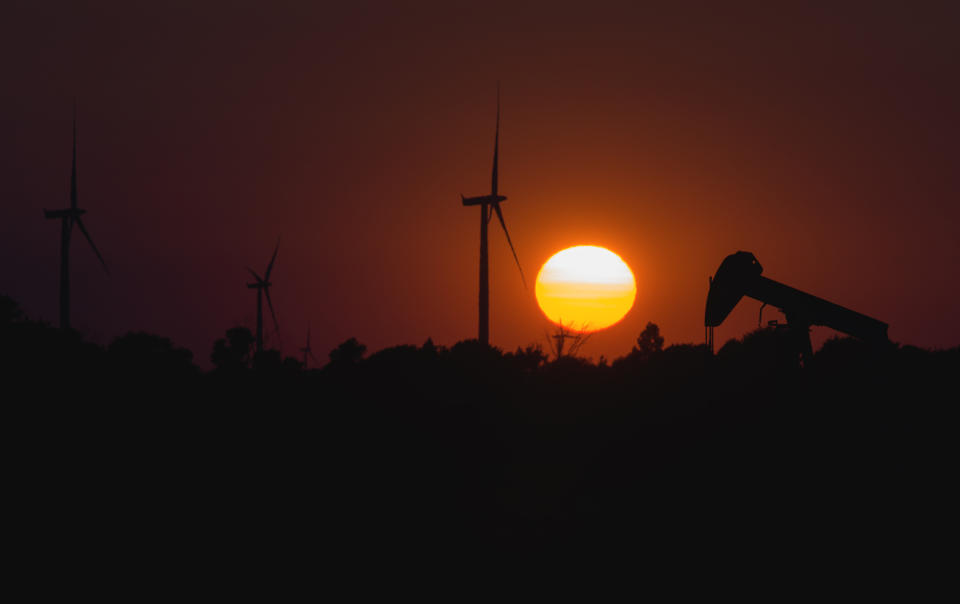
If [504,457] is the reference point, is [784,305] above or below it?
above

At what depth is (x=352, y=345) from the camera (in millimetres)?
162500

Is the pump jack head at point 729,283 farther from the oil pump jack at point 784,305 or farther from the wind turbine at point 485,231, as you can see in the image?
the wind turbine at point 485,231

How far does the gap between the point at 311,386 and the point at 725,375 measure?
85.3ft

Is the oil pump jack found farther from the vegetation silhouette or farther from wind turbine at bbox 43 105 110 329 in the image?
wind turbine at bbox 43 105 110 329

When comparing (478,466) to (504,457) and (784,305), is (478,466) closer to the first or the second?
(504,457)

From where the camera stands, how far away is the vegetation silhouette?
4303 centimetres

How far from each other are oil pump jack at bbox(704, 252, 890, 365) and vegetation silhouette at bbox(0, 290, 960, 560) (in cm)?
54

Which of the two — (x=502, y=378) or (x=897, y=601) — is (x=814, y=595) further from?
(x=502, y=378)

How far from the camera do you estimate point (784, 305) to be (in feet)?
126

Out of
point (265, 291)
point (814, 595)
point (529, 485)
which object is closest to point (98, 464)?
point (529, 485)

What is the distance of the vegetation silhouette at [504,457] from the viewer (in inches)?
1694

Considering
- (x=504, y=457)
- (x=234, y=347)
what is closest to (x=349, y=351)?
(x=234, y=347)

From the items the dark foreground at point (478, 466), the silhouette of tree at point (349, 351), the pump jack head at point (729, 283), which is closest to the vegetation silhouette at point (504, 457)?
the dark foreground at point (478, 466)

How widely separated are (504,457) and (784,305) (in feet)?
86.3
